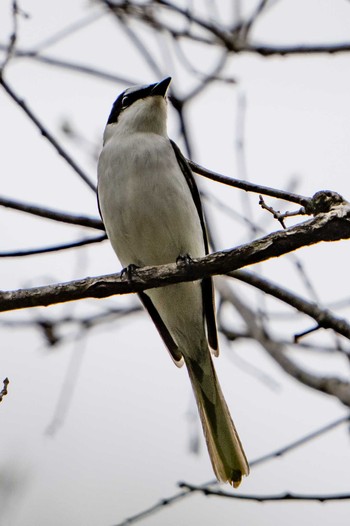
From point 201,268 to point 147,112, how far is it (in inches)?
96.4

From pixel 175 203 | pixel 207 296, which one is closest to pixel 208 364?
pixel 207 296

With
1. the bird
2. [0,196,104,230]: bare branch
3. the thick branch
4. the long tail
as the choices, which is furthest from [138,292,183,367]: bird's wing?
the thick branch

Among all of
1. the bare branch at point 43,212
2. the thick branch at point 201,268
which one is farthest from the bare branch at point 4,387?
the bare branch at point 43,212

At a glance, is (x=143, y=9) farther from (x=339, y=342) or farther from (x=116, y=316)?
(x=339, y=342)

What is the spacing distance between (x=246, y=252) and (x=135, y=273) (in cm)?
62

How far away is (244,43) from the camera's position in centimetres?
463

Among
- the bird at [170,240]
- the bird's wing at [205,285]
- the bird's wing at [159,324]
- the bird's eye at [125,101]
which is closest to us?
the bird at [170,240]

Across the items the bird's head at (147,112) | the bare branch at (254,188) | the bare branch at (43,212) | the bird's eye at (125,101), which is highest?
the bird's eye at (125,101)

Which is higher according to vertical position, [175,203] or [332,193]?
[175,203]

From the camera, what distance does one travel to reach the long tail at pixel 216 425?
14.7ft

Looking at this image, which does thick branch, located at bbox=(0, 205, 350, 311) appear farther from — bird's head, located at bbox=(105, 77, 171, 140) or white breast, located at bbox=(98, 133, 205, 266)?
bird's head, located at bbox=(105, 77, 171, 140)

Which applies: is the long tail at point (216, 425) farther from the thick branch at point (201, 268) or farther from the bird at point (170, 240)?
the thick branch at point (201, 268)

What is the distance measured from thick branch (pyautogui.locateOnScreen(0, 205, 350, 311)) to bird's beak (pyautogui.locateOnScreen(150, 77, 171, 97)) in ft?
7.32

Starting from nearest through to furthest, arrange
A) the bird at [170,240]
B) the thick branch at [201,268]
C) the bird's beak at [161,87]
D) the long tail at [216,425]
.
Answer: the thick branch at [201,268]
the long tail at [216,425]
the bird at [170,240]
the bird's beak at [161,87]
